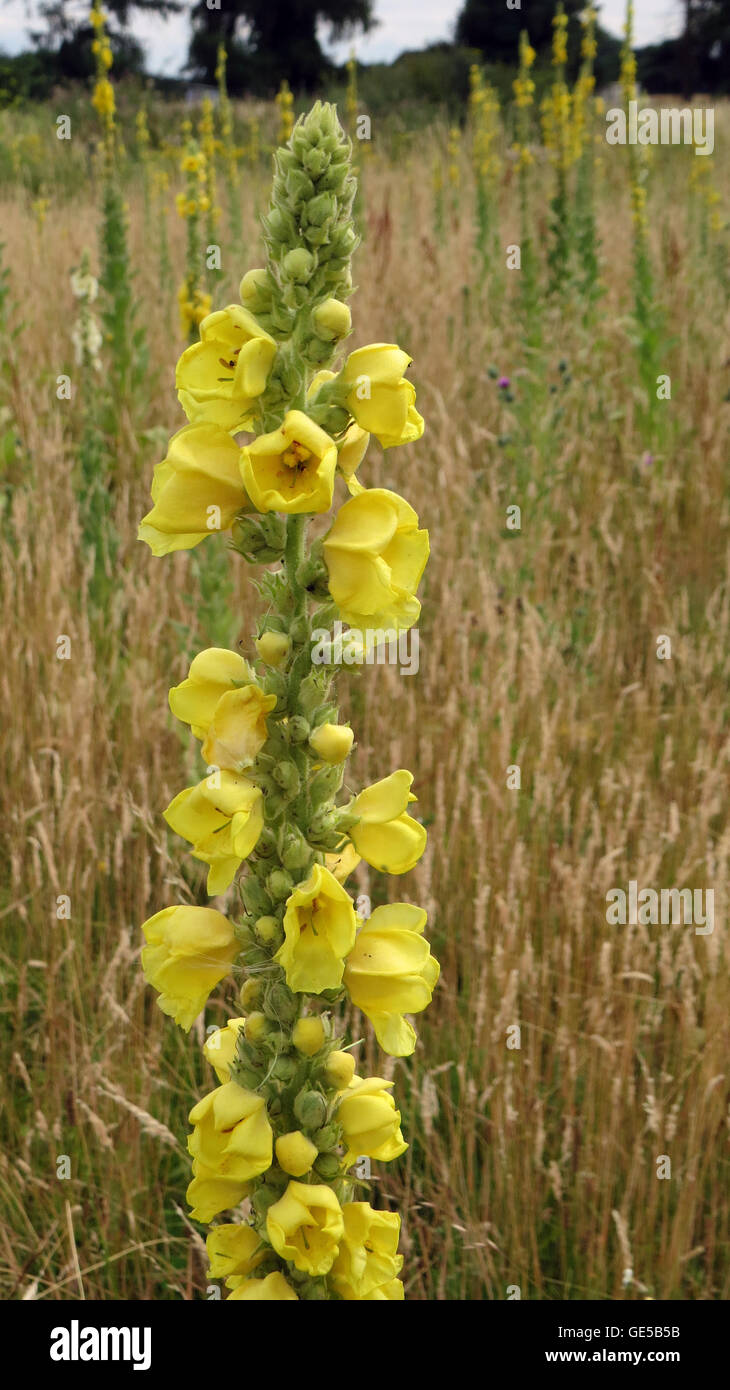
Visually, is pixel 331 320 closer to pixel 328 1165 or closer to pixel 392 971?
pixel 392 971

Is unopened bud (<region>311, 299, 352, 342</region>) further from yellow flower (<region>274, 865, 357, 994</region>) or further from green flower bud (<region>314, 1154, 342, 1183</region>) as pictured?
green flower bud (<region>314, 1154, 342, 1183</region>)

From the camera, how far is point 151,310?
5520 mm

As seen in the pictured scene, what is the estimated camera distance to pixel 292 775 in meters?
0.96

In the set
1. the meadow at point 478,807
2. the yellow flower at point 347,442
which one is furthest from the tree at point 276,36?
the yellow flower at point 347,442

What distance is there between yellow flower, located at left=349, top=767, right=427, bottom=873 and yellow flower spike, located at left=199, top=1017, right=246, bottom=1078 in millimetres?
165

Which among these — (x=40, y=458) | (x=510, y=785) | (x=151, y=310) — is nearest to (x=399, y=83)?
(x=151, y=310)

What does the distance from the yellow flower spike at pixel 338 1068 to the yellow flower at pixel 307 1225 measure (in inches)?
3.6

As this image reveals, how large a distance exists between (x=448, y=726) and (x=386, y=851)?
151 centimetres

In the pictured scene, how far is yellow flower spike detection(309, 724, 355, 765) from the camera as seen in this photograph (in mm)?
939

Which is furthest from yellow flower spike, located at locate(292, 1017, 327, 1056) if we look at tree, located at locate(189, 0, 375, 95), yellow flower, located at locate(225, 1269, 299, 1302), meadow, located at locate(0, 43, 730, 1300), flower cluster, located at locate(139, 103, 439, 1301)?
tree, located at locate(189, 0, 375, 95)

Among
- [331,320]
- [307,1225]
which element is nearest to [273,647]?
[331,320]

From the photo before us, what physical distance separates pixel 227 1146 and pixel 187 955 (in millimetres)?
170

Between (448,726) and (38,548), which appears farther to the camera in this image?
(38,548)
